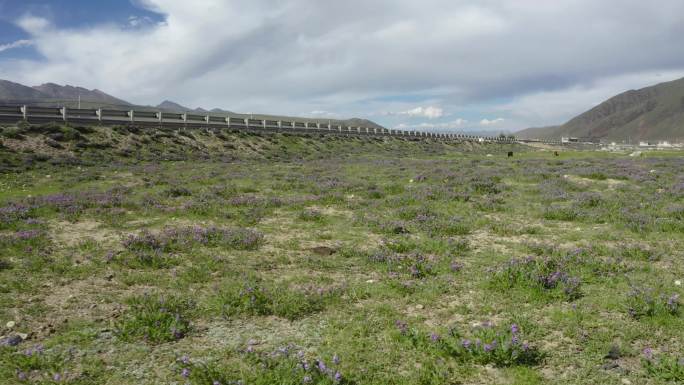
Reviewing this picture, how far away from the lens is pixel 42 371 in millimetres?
5344

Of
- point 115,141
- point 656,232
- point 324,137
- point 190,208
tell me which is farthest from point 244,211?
point 324,137

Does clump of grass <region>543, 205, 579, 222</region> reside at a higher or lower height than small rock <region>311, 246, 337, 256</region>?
higher

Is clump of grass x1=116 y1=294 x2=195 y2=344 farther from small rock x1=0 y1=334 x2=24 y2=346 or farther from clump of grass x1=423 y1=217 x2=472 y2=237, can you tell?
clump of grass x1=423 y1=217 x2=472 y2=237

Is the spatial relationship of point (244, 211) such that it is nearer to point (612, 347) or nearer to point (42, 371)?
point (42, 371)

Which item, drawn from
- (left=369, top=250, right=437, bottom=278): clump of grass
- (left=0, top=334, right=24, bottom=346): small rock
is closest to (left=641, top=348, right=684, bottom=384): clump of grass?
(left=369, top=250, right=437, bottom=278): clump of grass

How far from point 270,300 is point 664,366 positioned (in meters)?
6.11

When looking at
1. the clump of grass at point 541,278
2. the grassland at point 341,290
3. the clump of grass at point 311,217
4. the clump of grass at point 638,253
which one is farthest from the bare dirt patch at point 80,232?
the clump of grass at point 638,253

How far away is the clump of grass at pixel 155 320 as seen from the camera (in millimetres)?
6293

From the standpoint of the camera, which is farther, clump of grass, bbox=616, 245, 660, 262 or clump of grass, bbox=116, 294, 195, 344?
clump of grass, bbox=616, 245, 660, 262

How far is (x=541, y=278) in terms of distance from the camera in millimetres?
8039

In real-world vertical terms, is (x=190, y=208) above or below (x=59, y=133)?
below

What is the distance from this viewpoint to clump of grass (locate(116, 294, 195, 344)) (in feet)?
20.6

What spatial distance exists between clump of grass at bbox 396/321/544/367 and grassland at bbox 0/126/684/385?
3 centimetres

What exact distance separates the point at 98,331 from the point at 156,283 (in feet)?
6.92
